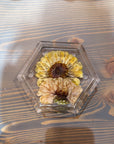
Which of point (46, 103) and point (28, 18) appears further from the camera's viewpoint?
point (28, 18)

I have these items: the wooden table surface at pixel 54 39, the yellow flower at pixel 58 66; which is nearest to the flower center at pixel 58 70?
the yellow flower at pixel 58 66

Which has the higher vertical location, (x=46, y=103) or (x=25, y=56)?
(x=25, y=56)

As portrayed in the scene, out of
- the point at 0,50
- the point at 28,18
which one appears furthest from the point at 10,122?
the point at 28,18

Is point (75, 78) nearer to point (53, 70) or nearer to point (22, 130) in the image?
point (53, 70)

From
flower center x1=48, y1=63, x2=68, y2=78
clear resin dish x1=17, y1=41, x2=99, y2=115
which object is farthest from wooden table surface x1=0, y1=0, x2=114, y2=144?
flower center x1=48, y1=63, x2=68, y2=78

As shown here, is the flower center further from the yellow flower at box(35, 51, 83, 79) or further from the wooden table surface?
the wooden table surface

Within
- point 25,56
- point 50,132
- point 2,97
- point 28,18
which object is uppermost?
point 28,18

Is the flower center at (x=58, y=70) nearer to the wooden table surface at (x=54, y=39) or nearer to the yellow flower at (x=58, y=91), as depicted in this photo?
the yellow flower at (x=58, y=91)
